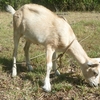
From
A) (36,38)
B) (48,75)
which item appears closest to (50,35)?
(36,38)

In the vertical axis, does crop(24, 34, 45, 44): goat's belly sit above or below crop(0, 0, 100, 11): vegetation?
below

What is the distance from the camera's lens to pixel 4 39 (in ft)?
29.9

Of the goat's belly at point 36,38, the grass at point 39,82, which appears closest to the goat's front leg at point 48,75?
the grass at point 39,82

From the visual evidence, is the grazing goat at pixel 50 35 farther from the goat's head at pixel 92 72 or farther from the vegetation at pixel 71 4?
the vegetation at pixel 71 4

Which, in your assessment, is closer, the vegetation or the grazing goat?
the grazing goat

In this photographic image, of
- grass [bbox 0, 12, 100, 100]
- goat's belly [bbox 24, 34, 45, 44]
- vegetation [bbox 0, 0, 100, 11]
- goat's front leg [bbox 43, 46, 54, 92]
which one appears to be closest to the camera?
grass [bbox 0, 12, 100, 100]

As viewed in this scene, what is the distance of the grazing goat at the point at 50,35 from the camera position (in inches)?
219

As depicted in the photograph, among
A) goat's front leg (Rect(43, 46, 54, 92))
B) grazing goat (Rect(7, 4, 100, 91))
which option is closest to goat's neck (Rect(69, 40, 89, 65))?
grazing goat (Rect(7, 4, 100, 91))

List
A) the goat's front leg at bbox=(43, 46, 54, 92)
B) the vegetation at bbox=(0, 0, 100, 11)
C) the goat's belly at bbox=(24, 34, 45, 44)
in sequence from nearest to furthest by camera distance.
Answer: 1. the goat's front leg at bbox=(43, 46, 54, 92)
2. the goat's belly at bbox=(24, 34, 45, 44)
3. the vegetation at bbox=(0, 0, 100, 11)

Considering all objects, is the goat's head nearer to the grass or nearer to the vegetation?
the grass

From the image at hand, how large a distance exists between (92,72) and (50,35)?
1.19 metres

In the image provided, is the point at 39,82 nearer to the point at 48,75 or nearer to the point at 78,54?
the point at 48,75

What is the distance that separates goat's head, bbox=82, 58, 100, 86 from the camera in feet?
17.8

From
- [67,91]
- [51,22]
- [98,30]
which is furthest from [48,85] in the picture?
[98,30]
